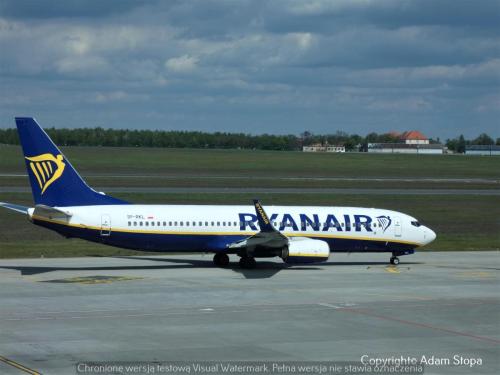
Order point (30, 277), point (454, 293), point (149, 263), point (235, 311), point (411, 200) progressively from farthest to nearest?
point (411, 200)
point (149, 263)
point (30, 277)
point (454, 293)
point (235, 311)

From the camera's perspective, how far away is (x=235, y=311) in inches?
1236

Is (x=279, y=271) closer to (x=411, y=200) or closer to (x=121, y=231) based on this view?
(x=121, y=231)

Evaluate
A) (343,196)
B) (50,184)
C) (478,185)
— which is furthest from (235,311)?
(478,185)

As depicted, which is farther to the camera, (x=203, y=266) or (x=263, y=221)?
(x=203, y=266)

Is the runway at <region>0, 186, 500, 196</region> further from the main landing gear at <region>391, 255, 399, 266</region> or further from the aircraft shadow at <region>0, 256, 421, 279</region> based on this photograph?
the main landing gear at <region>391, 255, 399, 266</region>

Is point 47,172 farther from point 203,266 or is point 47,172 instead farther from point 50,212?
point 203,266

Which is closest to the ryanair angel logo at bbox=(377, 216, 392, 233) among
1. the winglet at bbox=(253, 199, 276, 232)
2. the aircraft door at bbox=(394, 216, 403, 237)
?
the aircraft door at bbox=(394, 216, 403, 237)

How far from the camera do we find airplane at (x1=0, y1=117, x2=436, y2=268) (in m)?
41.4

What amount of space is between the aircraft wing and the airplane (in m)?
0.05

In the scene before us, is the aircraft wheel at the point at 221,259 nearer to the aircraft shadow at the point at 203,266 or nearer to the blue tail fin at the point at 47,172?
the aircraft shadow at the point at 203,266

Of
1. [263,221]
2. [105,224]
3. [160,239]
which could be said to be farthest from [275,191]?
[263,221]

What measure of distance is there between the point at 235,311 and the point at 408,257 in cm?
2268

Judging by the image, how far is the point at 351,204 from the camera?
78.7 m

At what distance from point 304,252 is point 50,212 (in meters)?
11.9
